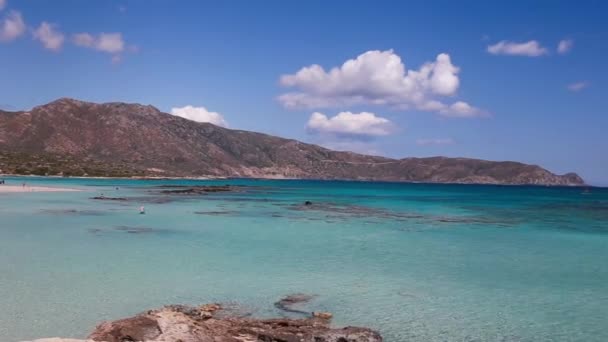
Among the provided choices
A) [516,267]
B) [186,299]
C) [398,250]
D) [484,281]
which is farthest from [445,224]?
[186,299]

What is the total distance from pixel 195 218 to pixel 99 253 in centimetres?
2449

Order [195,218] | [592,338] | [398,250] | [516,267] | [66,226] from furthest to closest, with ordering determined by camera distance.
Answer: [195,218]
[66,226]
[398,250]
[516,267]
[592,338]

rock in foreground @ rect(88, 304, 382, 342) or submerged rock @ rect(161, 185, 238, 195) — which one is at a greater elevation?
submerged rock @ rect(161, 185, 238, 195)

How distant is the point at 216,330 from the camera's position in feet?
50.7

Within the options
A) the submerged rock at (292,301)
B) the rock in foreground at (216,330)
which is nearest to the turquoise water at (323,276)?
the submerged rock at (292,301)

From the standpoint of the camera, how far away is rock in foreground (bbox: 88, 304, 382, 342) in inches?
580

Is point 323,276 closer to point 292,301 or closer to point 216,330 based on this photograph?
point 292,301

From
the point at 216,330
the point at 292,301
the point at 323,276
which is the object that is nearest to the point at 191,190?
the point at 323,276

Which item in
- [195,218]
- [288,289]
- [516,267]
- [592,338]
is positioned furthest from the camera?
[195,218]

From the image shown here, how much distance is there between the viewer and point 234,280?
78.9ft

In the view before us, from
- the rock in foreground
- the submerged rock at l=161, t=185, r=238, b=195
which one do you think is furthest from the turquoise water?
the submerged rock at l=161, t=185, r=238, b=195

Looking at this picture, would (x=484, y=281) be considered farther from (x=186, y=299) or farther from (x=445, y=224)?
(x=445, y=224)

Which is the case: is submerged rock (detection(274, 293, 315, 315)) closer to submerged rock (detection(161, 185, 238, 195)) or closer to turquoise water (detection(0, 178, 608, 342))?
turquoise water (detection(0, 178, 608, 342))

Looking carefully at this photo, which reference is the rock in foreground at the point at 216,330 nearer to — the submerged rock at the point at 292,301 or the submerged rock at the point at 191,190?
the submerged rock at the point at 292,301
